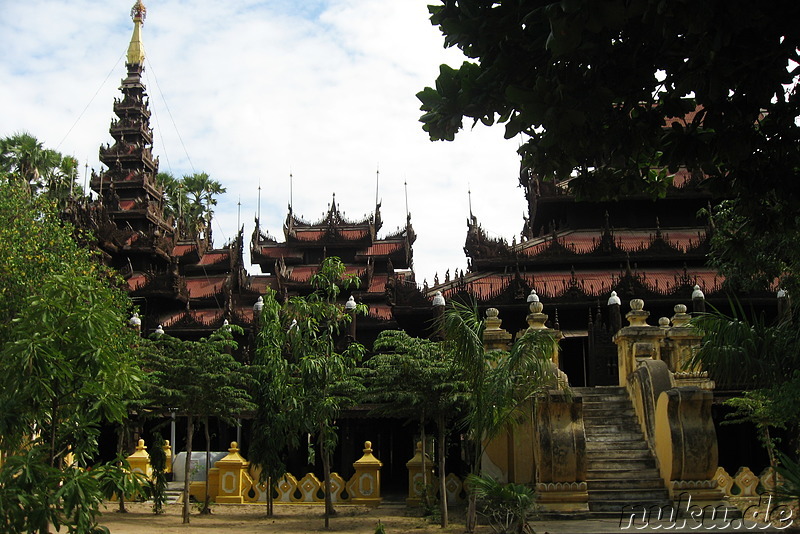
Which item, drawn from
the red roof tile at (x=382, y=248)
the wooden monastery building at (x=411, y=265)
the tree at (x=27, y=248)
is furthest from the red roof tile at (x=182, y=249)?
the tree at (x=27, y=248)

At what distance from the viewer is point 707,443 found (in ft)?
40.7

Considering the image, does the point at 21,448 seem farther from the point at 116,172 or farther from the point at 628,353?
the point at 116,172

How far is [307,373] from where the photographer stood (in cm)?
1488

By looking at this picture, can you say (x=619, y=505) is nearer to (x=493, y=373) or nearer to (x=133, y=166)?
(x=493, y=373)

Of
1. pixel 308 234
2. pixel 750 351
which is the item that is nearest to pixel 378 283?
pixel 308 234

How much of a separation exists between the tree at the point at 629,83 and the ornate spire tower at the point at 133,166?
37.0 metres

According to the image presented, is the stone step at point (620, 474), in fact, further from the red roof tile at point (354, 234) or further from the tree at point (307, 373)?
the red roof tile at point (354, 234)

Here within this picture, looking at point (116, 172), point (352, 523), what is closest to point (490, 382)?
point (352, 523)

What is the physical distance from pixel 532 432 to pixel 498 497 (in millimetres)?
2467

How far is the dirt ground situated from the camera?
14.3 m

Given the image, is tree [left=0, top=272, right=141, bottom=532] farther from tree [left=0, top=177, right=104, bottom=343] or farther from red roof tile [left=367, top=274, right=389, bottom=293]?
red roof tile [left=367, top=274, right=389, bottom=293]

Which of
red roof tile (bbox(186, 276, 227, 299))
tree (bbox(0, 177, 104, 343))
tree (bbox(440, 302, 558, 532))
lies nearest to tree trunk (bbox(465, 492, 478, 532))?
tree (bbox(440, 302, 558, 532))

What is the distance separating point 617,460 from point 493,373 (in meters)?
3.18

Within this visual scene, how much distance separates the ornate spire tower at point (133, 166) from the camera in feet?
142
